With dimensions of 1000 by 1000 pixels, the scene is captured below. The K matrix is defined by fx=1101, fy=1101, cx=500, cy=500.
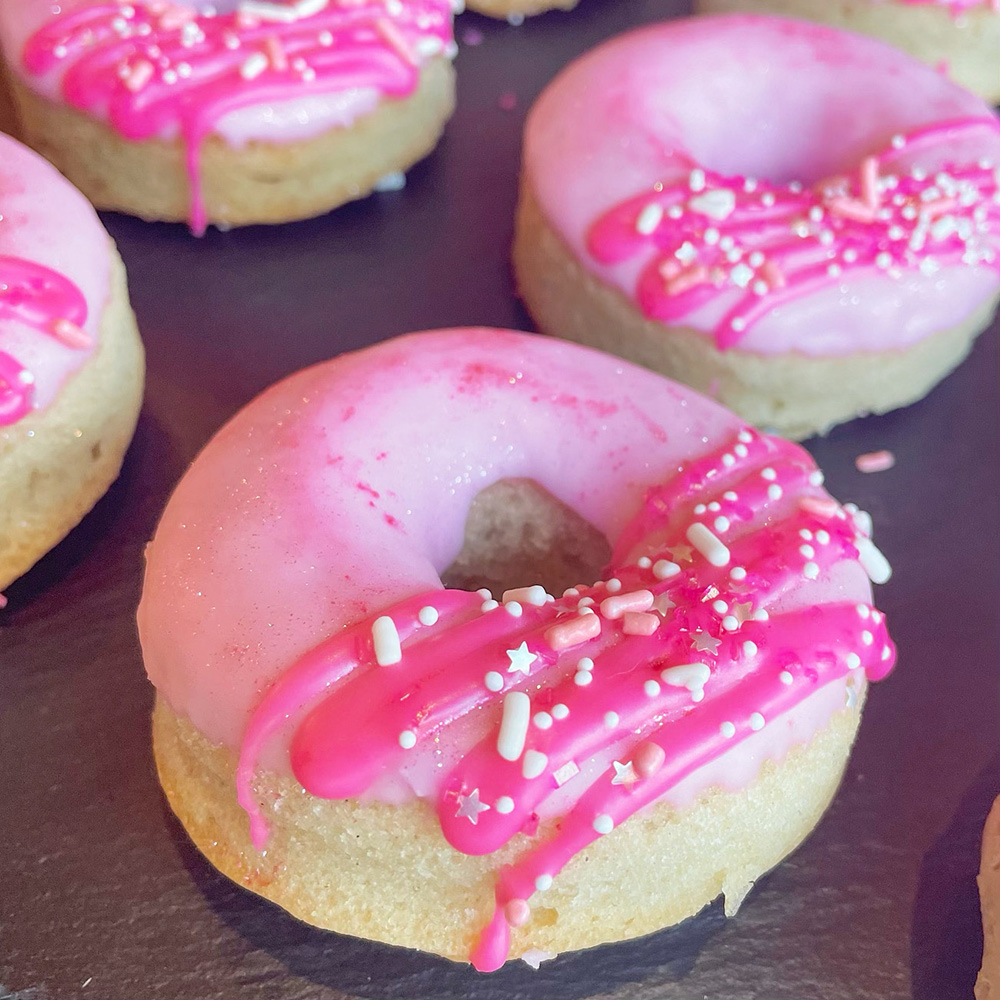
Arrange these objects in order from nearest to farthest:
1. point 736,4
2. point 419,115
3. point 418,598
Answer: point 418,598 < point 419,115 < point 736,4

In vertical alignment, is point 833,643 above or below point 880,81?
below

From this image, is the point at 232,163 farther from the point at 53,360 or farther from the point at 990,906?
the point at 990,906

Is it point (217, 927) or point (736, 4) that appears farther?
point (736, 4)

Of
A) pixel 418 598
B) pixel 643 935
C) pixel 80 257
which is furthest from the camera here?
pixel 80 257

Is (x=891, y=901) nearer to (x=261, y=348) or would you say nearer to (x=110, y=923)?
(x=110, y=923)

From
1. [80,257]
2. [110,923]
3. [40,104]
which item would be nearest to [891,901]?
[110,923]

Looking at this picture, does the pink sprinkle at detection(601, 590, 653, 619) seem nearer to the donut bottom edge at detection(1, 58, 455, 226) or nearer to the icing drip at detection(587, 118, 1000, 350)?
the icing drip at detection(587, 118, 1000, 350)

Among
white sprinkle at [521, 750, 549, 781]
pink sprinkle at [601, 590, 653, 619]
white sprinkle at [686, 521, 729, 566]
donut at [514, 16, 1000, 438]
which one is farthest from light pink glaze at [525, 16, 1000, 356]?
white sprinkle at [521, 750, 549, 781]

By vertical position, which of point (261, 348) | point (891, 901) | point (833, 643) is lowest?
point (891, 901)
